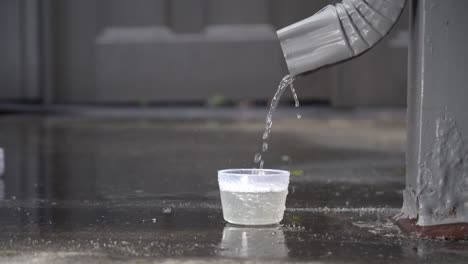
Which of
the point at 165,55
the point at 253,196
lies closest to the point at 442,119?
the point at 253,196

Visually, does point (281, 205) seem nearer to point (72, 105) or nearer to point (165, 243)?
A: point (165, 243)

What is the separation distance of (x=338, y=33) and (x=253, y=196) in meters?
0.51

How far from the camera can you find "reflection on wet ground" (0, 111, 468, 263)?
2006 mm

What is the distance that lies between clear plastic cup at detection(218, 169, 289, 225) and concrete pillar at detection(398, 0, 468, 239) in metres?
0.39

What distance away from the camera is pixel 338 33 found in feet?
7.25

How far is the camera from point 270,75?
6.52m

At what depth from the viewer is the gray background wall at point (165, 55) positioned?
21.2 ft

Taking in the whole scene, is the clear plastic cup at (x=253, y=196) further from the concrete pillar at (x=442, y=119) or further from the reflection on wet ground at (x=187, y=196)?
the concrete pillar at (x=442, y=119)

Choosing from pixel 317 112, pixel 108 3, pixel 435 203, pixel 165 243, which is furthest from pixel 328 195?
pixel 108 3

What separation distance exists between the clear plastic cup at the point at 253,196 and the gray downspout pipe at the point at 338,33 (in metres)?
0.32

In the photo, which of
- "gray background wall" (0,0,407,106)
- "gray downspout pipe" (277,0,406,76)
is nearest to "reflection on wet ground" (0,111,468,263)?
"gray downspout pipe" (277,0,406,76)

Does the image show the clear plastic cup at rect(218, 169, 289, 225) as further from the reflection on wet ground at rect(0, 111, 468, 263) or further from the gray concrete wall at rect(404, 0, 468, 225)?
the gray concrete wall at rect(404, 0, 468, 225)

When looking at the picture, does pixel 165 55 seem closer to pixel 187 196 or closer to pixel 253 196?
pixel 187 196

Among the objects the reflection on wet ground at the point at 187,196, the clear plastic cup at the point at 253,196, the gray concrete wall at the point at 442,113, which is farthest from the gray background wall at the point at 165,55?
the gray concrete wall at the point at 442,113
